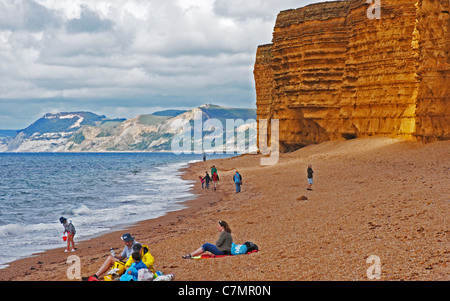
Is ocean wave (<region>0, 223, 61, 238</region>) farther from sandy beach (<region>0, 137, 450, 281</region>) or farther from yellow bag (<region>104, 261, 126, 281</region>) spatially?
yellow bag (<region>104, 261, 126, 281</region>)

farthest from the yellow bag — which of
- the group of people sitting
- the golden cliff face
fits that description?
the golden cliff face

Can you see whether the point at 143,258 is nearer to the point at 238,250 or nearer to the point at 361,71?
the point at 238,250

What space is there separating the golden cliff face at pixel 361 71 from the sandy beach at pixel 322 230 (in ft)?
12.7

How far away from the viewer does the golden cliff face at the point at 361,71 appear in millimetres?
24109

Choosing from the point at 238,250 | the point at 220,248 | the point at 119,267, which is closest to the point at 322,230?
the point at 238,250

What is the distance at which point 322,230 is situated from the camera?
38.4 ft

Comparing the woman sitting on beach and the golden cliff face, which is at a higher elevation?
the golden cliff face

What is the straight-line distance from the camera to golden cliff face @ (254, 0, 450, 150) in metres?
24.1

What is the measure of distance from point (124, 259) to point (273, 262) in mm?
3235

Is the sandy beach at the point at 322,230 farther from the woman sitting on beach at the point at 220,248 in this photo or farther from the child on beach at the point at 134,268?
the child on beach at the point at 134,268

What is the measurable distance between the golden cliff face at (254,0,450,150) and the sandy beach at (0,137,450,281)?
3.88 meters

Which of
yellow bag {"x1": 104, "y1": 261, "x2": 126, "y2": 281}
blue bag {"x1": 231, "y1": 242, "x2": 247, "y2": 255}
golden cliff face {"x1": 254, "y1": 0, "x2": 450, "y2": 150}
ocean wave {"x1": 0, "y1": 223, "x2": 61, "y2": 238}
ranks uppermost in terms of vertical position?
→ golden cliff face {"x1": 254, "y1": 0, "x2": 450, "y2": 150}
